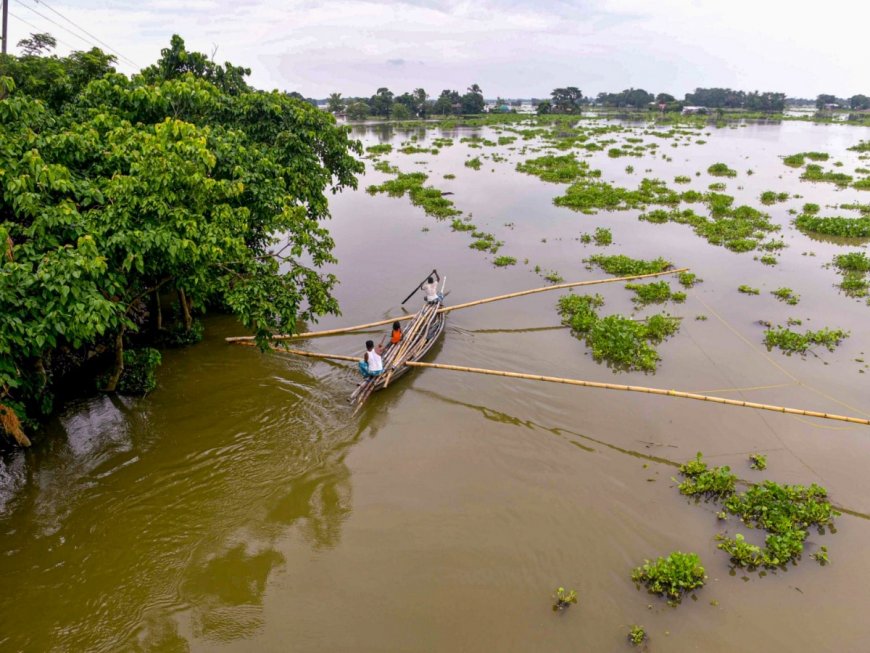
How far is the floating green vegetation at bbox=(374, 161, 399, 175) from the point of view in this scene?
37.3 meters

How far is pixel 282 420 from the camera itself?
32.8ft

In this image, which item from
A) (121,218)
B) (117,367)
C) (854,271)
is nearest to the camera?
(121,218)

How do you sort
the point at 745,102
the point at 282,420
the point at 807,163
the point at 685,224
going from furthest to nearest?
the point at 745,102, the point at 807,163, the point at 685,224, the point at 282,420

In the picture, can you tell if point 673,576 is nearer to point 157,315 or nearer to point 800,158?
point 157,315

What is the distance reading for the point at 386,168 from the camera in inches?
1508

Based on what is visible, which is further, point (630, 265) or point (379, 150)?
point (379, 150)

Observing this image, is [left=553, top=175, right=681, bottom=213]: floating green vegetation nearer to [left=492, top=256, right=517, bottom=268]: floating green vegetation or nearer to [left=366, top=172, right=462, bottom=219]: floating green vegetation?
[left=366, top=172, right=462, bottom=219]: floating green vegetation

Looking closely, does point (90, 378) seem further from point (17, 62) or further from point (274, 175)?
point (17, 62)

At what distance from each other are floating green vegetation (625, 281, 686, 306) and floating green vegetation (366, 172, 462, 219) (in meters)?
12.2

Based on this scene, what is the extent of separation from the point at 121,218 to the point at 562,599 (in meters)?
8.64

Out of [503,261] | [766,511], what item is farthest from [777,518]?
[503,261]

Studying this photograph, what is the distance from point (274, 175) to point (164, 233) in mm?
4103

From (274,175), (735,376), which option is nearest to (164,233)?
(274,175)

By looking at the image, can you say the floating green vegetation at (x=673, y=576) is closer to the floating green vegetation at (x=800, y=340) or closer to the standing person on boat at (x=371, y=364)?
the standing person on boat at (x=371, y=364)
